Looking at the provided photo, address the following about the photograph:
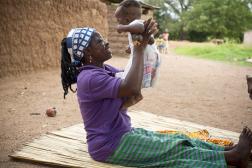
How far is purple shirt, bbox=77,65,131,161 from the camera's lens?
8.62 feet

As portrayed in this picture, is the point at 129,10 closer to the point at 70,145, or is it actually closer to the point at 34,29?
the point at 70,145

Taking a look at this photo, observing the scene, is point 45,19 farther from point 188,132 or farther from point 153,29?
point 153,29

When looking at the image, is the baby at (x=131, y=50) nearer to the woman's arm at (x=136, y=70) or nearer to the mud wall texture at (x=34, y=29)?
the woman's arm at (x=136, y=70)

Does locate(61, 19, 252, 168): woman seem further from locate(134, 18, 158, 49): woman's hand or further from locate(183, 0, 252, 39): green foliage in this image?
locate(183, 0, 252, 39): green foliage

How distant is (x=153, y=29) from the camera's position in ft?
7.95

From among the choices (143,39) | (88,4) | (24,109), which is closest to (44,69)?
(88,4)

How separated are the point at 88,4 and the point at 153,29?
7.94m

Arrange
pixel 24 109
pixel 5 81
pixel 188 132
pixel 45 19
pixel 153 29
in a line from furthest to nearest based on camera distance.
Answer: pixel 45 19 < pixel 5 81 < pixel 24 109 < pixel 188 132 < pixel 153 29

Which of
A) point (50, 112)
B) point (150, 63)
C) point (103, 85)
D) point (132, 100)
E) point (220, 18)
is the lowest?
point (50, 112)

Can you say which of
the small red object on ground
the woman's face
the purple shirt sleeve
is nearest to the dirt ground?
the small red object on ground

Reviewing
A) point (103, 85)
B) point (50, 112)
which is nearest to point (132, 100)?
point (103, 85)

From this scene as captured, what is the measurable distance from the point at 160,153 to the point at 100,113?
528mm

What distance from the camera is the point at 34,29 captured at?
8.38m

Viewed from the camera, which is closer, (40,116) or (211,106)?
(40,116)
